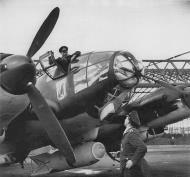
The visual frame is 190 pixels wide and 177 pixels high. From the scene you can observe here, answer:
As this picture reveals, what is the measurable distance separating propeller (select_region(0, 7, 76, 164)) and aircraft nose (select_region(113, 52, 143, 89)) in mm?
1726

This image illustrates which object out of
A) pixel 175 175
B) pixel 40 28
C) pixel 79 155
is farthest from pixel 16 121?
pixel 175 175

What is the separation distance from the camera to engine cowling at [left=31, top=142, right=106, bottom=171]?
8.48 meters

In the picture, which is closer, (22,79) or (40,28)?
(22,79)

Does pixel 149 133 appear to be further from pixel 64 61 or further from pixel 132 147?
pixel 132 147

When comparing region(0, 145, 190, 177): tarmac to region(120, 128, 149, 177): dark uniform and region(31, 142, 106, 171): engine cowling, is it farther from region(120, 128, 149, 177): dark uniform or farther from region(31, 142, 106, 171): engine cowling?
region(120, 128, 149, 177): dark uniform

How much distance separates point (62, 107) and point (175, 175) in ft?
12.9

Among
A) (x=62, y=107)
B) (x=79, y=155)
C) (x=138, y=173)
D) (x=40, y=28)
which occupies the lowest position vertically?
(x=79, y=155)

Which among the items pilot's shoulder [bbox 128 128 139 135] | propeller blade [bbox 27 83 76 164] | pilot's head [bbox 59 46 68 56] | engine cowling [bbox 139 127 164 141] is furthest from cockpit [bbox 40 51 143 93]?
engine cowling [bbox 139 127 164 141]

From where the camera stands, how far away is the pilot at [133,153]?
545 centimetres

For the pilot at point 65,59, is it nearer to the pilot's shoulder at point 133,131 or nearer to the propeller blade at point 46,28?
the propeller blade at point 46,28

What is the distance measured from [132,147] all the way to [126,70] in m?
2.15

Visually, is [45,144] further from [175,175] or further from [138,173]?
[138,173]

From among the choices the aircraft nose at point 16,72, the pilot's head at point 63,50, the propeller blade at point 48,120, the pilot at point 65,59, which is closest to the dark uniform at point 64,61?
the pilot at point 65,59

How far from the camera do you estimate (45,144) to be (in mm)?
9438
